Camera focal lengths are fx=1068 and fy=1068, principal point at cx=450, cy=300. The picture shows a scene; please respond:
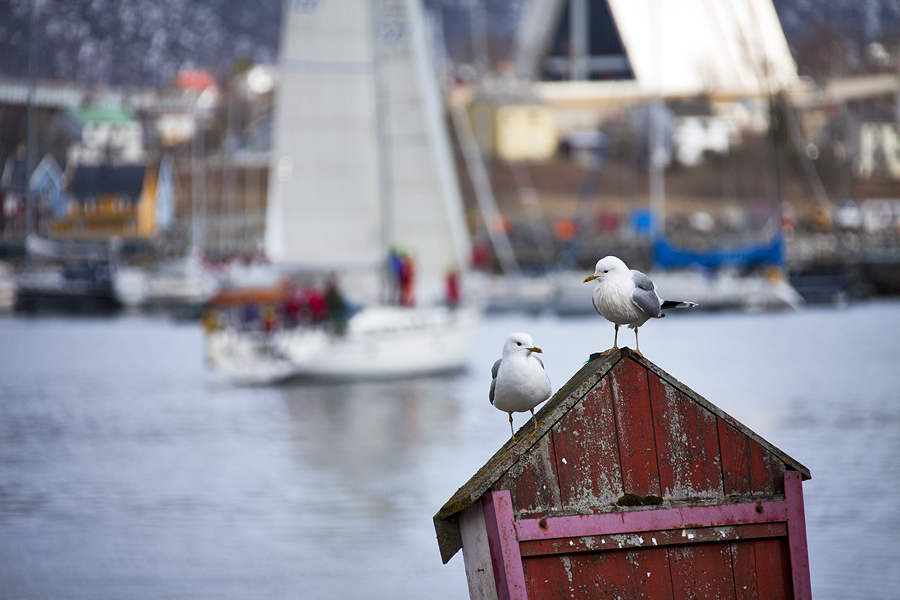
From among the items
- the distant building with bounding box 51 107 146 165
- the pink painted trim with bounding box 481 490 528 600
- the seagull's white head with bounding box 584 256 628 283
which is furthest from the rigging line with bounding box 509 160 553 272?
the pink painted trim with bounding box 481 490 528 600

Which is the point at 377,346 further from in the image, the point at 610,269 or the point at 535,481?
the point at 535,481

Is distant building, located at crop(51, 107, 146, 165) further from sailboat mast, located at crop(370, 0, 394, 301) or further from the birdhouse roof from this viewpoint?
the birdhouse roof

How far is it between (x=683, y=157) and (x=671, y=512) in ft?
303

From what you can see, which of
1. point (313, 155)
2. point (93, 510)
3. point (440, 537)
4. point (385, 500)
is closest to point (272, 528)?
point (385, 500)

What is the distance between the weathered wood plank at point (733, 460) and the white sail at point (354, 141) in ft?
68.8

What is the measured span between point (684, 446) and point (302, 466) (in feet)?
43.0

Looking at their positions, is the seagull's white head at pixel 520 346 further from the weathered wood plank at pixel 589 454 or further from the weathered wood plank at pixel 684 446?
the weathered wood plank at pixel 684 446

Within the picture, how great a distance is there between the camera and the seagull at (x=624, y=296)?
4.69 m

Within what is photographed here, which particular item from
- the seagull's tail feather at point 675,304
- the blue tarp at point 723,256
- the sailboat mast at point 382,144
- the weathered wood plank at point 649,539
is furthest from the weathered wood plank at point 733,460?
the blue tarp at point 723,256

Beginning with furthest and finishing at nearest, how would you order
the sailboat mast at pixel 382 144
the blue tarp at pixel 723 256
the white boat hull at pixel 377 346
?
1. the blue tarp at pixel 723 256
2. the sailboat mast at pixel 382 144
3. the white boat hull at pixel 377 346

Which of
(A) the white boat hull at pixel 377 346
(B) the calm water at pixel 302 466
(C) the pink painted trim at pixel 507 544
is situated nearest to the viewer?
(C) the pink painted trim at pixel 507 544

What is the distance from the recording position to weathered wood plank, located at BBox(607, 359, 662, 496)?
460cm

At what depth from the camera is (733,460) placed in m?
4.66

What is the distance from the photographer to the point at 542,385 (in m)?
4.83
